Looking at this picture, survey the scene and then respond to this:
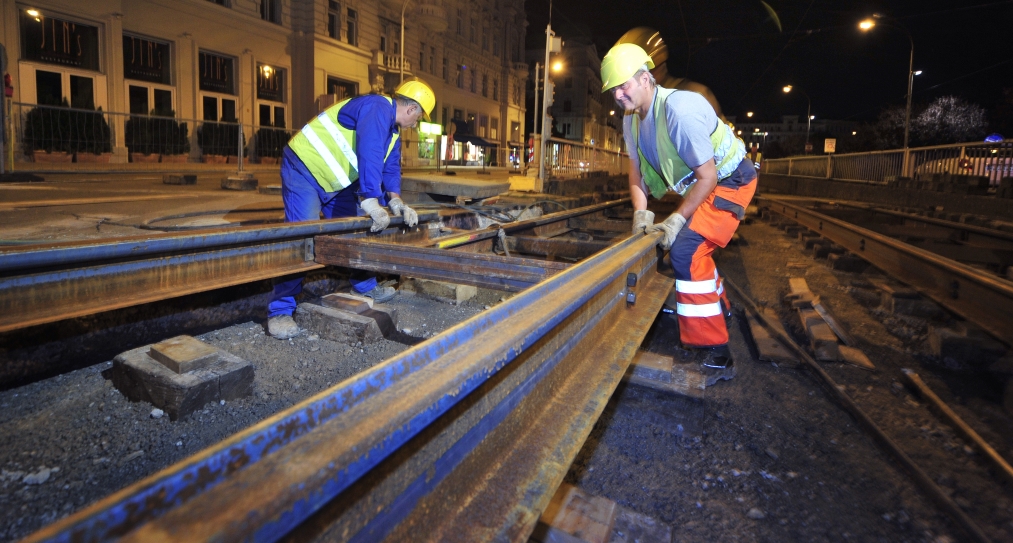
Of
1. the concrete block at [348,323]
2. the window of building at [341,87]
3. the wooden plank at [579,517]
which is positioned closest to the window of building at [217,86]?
the window of building at [341,87]

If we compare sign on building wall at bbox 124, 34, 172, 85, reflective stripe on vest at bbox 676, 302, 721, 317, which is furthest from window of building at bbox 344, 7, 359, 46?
Result: reflective stripe on vest at bbox 676, 302, 721, 317

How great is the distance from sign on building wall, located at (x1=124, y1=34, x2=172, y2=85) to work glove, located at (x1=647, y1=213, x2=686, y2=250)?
70.9ft

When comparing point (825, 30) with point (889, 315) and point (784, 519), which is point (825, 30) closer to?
point (889, 315)

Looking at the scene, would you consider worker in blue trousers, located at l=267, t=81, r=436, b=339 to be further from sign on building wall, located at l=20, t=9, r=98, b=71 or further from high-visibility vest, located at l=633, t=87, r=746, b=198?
sign on building wall, located at l=20, t=9, r=98, b=71

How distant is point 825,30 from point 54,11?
1008 inches

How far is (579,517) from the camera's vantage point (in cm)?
191

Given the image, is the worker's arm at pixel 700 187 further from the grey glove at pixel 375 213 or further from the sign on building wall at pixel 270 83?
the sign on building wall at pixel 270 83

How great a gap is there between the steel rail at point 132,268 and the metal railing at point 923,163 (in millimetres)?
13830

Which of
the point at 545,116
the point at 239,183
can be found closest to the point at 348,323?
the point at 239,183

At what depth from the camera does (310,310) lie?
12.8ft

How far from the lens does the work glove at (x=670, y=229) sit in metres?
3.83

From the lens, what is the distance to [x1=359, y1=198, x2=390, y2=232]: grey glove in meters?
3.99

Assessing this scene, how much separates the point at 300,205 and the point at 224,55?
22.4m

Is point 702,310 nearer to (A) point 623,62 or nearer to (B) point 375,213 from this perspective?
(A) point 623,62
